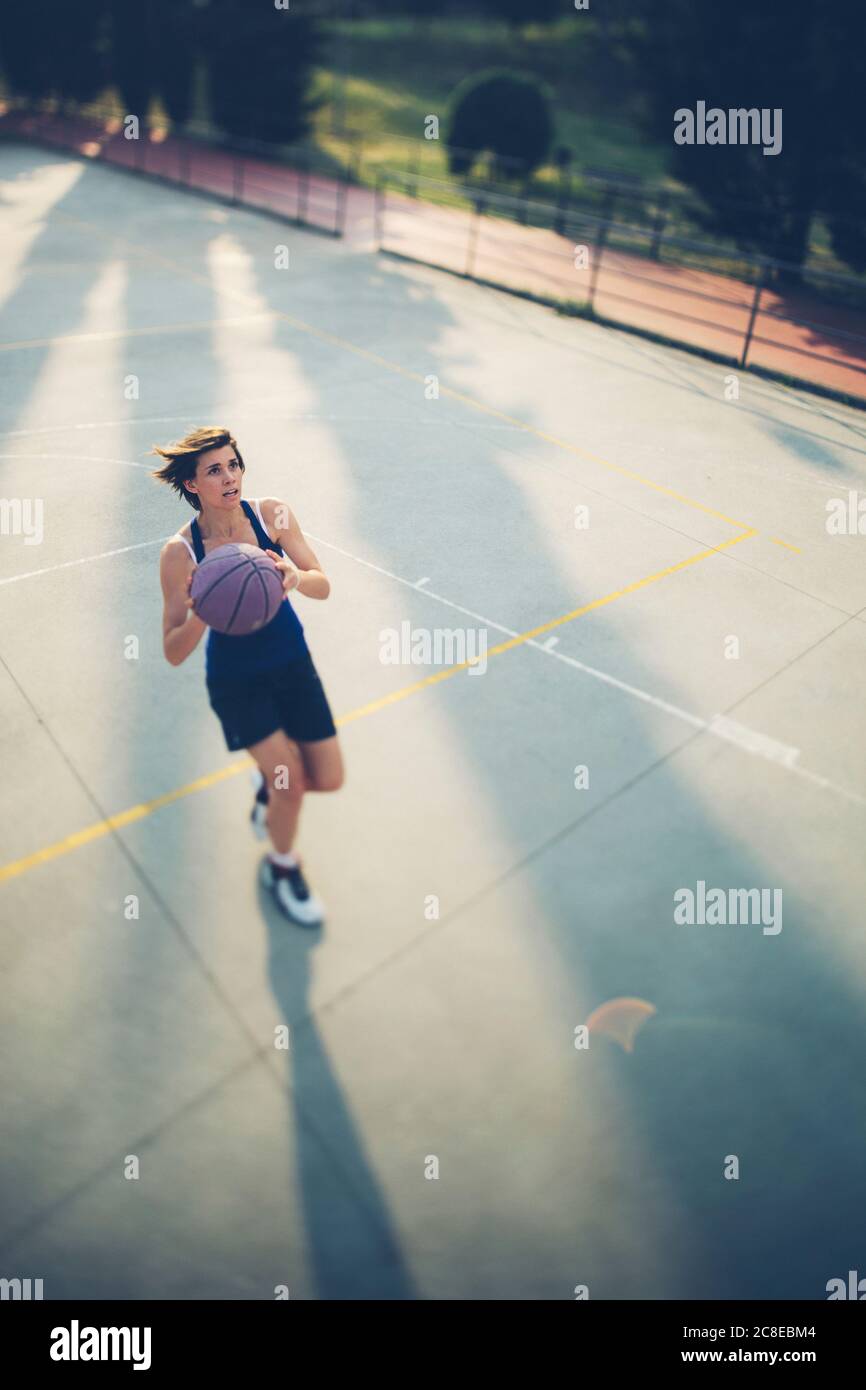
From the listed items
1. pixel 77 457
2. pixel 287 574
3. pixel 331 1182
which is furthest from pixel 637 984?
pixel 77 457

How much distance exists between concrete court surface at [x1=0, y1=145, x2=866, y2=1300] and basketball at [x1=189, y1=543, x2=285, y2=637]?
5.04 ft

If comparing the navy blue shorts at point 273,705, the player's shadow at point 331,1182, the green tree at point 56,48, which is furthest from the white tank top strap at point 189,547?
the green tree at point 56,48

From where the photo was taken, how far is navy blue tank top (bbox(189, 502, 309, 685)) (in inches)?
173

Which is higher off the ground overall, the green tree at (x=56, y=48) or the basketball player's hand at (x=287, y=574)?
the green tree at (x=56, y=48)

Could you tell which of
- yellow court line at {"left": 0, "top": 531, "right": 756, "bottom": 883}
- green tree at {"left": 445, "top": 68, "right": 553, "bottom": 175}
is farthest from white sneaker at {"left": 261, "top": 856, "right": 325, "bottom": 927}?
green tree at {"left": 445, "top": 68, "right": 553, "bottom": 175}

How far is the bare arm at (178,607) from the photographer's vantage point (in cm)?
434

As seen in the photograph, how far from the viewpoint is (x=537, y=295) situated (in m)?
15.9

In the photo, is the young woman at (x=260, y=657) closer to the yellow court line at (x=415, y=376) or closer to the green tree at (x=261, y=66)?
the yellow court line at (x=415, y=376)

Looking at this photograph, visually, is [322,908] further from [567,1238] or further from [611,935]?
[567,1238]

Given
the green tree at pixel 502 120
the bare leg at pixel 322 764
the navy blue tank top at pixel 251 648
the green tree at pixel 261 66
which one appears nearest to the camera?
the navy blue tank top at pixel 251 648

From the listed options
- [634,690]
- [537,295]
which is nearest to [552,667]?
[634,690]

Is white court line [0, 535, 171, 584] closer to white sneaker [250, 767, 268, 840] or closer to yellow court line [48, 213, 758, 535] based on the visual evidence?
white sneaker [250, 767, 268, 840]

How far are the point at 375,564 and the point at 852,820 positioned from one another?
4.26 meters

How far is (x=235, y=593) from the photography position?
4.25 metres
